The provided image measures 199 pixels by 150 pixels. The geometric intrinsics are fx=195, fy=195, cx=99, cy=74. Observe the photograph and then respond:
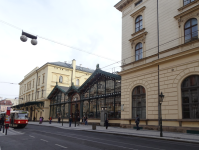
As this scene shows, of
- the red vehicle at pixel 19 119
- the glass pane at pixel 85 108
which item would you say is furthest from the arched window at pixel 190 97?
the red vehicle at pixel 19 119

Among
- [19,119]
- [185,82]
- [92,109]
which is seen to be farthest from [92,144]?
[92,109]

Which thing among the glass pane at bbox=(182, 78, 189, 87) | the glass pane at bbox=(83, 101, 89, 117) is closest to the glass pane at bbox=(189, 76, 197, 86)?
the glass pane at bbox=(182, 78, 189, 87)

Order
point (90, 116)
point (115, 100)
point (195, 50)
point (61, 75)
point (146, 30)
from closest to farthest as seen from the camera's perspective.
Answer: point (195, 50)
point (146, 30)
point (115, 100)
point (90, 116)
point (61, 75)

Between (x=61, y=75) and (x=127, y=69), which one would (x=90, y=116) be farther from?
(x=61, y=75)

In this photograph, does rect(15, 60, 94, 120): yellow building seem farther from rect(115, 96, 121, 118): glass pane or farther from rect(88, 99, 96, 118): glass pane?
rect(115, 96, 121, 118): glass pane

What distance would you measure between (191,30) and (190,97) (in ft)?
20.3

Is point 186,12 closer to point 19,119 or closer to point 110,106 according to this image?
point 110,106

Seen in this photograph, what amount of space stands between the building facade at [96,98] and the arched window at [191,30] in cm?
1093

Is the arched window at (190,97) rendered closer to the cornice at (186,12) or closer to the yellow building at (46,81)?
the cornice at (186,12)

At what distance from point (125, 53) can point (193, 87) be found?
34.2ft

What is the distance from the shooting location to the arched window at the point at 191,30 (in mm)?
17688

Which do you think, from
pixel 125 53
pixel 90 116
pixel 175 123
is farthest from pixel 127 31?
pixel 90 116

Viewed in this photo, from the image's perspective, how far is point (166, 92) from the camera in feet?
62.8

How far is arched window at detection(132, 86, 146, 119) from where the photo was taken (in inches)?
863
